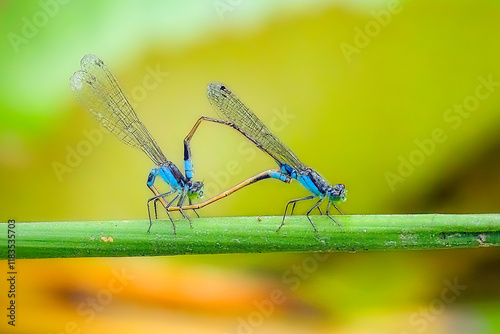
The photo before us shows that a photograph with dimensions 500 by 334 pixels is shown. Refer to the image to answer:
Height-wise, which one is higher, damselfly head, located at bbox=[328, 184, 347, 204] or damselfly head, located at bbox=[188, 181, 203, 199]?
damselfly head, located at bbox=[188, 181, 203, 199]

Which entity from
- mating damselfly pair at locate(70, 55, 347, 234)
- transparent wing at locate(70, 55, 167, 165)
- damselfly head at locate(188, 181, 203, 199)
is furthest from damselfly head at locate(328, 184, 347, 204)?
transparent wing at locate(70, 55, 167, 165)

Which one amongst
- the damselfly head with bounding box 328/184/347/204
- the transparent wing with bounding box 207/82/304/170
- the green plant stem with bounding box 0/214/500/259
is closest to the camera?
the green plant stem with bounding box 0/214/500/259

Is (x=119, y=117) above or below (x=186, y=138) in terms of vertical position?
above

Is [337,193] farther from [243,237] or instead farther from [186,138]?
[243,237]

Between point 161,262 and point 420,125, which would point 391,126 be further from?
point 161,262

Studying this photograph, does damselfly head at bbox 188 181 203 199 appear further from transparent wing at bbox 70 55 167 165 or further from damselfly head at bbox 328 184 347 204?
damselfly head at bbox 328 184 347 204

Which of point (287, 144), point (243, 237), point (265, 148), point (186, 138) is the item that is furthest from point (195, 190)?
point (243, 237)
